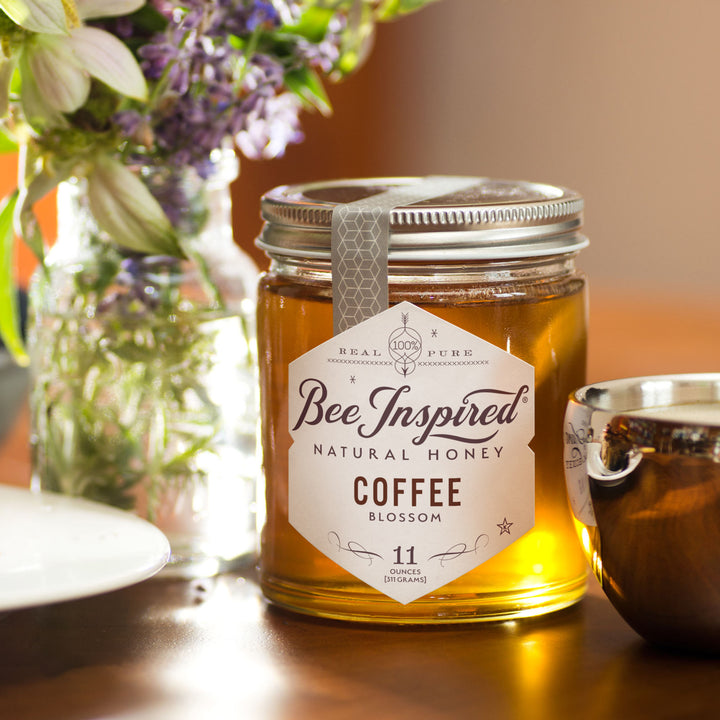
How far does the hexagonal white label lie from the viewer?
0.45 metres

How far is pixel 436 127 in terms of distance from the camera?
7.70 ft

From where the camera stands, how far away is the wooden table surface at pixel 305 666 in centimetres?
39

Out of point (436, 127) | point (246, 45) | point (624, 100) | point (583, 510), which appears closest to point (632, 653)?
point (583, 510)

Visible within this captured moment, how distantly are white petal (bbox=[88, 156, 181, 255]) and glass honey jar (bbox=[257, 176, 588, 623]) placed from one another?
0.17 ft

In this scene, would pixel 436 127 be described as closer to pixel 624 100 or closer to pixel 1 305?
pixel 624 100

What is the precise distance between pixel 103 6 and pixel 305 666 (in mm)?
287

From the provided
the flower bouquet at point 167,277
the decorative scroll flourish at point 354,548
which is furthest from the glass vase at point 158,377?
the decorative scroll flourish at point 354,548

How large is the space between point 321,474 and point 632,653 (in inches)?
5.6

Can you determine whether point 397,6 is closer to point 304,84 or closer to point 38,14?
point 304,84

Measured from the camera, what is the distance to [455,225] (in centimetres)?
45

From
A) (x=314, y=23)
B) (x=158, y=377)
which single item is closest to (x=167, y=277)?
(x=158, y=377)

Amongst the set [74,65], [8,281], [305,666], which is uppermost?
[74,65]

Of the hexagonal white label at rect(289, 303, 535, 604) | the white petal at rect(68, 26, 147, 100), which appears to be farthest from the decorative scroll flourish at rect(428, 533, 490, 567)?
the white petal at rect(68, 26, 147, 100)

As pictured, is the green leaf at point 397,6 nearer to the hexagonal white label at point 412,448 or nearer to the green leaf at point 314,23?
the green leaf at point 314,23
